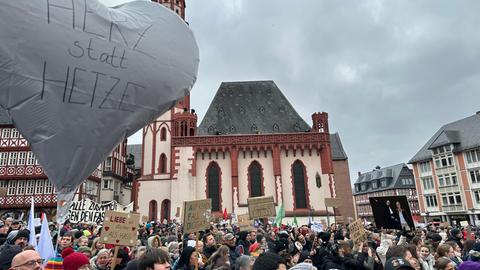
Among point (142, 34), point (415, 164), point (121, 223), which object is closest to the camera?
point (142, 34)

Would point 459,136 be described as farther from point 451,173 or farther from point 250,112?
point 250,112

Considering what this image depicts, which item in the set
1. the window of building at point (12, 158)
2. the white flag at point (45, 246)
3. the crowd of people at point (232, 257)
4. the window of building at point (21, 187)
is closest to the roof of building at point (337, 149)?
the window of building at point (21, 187)

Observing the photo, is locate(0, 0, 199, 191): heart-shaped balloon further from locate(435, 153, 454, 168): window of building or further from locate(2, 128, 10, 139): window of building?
locate(435, 153, 454, 168): window of building

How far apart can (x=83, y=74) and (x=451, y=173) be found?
47.7 m

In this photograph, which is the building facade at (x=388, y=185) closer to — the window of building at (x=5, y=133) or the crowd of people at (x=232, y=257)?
the window of building at (x=5, y=133)

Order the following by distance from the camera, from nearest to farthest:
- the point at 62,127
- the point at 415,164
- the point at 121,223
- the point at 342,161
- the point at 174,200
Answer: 1. the point at 62,127
2. the point at 121,223
3. the point at 174,200
4. the point at 342,161
5. the point at 415,164

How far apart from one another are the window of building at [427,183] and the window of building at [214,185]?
31.8 metres

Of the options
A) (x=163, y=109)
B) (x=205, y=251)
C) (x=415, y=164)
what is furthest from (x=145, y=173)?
(x=415, y=164)

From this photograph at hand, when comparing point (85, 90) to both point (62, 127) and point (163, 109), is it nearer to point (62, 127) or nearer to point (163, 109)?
point (62, 127)

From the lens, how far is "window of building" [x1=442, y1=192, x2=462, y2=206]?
39344mm

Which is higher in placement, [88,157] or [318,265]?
[88,157]

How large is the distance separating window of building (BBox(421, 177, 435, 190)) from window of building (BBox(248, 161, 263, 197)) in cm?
2795

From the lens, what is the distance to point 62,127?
301cm

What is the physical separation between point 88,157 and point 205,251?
413 cm
